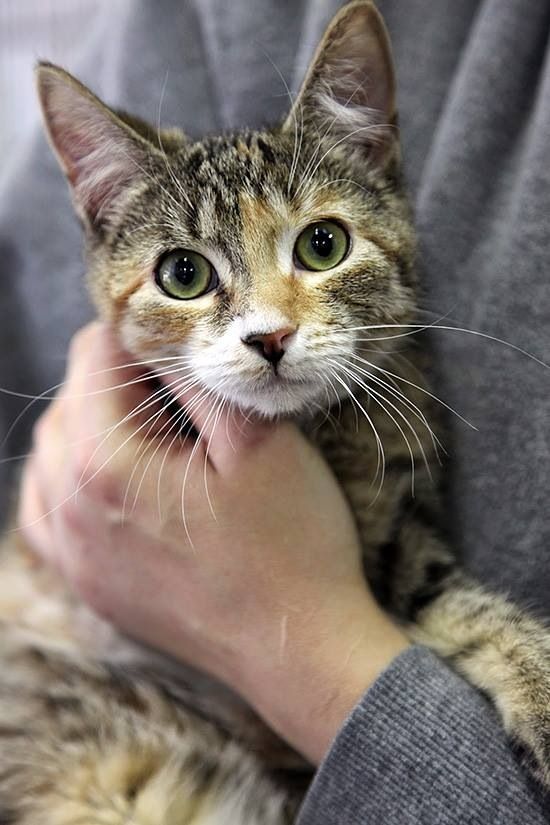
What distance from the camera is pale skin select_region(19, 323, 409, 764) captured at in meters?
0.90

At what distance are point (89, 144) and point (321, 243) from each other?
0.37 meters

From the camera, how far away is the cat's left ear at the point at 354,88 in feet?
3.09

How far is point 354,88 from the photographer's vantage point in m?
1.01

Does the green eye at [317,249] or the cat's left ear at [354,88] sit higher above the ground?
the cat's left ear at [354,88]

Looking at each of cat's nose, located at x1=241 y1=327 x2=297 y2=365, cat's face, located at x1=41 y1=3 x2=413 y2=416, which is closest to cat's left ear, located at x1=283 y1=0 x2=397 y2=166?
cat's face, located at x1=41 y1=3 x2=413 y2=416

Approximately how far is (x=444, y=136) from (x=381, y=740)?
31.6 inches

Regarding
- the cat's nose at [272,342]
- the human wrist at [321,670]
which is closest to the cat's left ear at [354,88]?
the cat's nose at [272,342]

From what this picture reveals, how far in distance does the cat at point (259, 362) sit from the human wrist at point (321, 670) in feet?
0.44

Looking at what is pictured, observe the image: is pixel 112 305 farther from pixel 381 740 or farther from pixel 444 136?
pixel 381 740

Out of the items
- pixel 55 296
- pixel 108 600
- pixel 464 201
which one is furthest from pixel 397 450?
pixel 55 296

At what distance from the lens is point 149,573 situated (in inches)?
38.5

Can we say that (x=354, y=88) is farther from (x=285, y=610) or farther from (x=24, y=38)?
(x=24, y=38)

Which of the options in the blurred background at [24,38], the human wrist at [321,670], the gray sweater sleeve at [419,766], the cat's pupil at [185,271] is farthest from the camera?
the blurred background at [24,38]

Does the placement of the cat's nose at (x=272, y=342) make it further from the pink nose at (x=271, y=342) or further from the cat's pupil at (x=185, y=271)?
the cat's pupil at (x=185, y=271)
